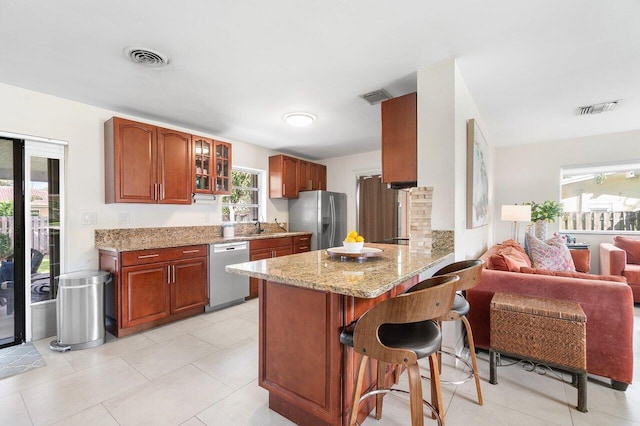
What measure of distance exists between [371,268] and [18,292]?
3.44 meters

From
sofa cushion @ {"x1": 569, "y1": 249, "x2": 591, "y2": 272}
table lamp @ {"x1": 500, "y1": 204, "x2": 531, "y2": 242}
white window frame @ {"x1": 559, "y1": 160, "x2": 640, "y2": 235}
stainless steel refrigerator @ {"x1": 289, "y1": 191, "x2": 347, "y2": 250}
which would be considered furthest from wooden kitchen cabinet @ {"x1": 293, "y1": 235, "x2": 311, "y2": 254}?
white window frame @ {"x1": 559, "y1": 160, "x2": 640, "y2": 235}

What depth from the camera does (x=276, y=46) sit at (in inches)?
83.5

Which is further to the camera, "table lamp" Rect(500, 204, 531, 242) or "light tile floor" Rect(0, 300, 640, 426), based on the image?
"table lamp" Rect(500, 204, 531, 242)

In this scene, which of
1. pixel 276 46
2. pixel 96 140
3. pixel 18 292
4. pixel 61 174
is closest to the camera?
pixel 276 46

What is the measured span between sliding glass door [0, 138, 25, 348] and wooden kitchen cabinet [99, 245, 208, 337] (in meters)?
0.66

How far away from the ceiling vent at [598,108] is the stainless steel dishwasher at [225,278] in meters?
4.45

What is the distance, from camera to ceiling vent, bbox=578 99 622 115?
324cm

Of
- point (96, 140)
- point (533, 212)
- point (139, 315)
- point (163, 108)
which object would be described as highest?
point (163, 108)

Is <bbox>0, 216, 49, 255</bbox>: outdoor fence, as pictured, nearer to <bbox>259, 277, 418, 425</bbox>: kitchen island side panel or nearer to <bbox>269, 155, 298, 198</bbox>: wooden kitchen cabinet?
<bbox>259, 277, 418, 425</bbox>: kitchen island side panel

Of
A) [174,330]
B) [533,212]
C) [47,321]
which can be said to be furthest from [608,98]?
[47,321]

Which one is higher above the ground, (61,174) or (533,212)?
(61,174)

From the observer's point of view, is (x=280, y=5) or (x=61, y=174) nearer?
(x=280, y=5)

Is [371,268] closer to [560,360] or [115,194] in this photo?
[560,360]

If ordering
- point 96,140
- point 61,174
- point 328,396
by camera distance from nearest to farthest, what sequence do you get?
point 328,396
point 61,174
point 96,140
